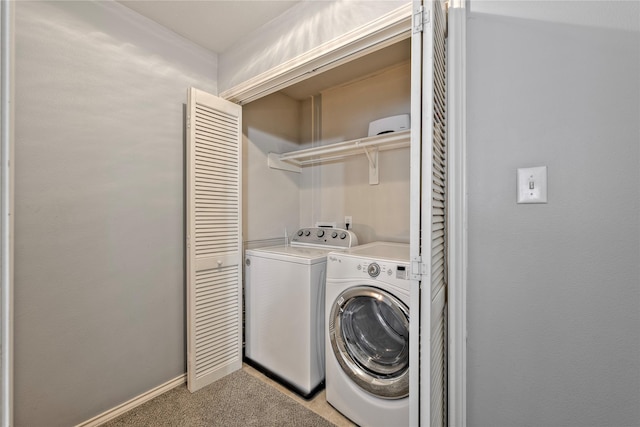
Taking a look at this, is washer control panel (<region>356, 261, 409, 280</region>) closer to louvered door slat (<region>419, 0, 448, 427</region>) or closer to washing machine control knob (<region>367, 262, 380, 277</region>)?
washing machine control knob (<region>367, 262, 380, 277</region>)

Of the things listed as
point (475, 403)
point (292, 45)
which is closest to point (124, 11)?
point (292, 45)

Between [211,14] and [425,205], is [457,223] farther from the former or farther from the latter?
[211,14]

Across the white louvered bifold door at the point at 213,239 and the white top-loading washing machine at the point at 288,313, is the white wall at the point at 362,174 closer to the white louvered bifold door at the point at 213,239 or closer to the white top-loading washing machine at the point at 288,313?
the white top-loading washing machine at the point at 288,313

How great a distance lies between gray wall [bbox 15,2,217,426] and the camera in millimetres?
1401

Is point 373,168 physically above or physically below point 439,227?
above

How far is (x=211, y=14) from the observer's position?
5.68 ft

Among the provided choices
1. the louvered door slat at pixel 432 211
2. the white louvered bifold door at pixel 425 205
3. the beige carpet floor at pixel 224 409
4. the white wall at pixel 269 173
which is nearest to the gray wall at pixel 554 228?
the louvered door slat at pixel 432 211

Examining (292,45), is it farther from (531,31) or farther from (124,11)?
(531,31)

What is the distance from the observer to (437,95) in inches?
42.6

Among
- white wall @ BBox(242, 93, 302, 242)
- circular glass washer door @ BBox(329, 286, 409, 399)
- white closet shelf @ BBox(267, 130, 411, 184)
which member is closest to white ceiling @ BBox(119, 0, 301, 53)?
white wall @ BBox(242, 93, 302, 242)

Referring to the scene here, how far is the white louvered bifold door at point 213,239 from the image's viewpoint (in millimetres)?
1886

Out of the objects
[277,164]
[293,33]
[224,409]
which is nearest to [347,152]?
[277,164]

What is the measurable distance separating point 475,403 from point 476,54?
150cm

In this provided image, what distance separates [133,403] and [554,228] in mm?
2405
